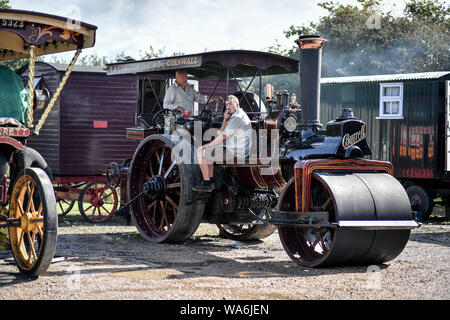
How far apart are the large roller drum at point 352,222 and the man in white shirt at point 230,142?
0.98 m

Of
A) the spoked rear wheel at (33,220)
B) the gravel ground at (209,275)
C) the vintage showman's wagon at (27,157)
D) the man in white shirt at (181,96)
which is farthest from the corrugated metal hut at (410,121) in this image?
the spoked rear wheel at (33,220)

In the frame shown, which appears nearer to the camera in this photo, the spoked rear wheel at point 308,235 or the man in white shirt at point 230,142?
the spoked rear wheel at point 308,235

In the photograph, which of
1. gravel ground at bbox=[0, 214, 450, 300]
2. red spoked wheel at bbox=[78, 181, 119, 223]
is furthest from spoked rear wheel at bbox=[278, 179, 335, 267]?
red spoked wheel at bbox=[78, 181, 119, 223]

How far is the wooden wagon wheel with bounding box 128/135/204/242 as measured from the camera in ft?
25.7

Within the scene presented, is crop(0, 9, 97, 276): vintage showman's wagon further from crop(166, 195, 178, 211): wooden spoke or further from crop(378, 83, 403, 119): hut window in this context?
crop(378, 83, 403, 119): hut window

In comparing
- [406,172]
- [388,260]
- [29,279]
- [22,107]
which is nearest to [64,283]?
[29,279]

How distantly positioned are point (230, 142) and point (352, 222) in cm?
195

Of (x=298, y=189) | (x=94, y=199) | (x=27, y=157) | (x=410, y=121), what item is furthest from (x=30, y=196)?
(x=410, y=121)

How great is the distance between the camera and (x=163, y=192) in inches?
328

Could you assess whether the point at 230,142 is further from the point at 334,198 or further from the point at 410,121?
the point at 410,121

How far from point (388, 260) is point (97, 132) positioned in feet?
22.4

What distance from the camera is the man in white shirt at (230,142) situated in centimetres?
750

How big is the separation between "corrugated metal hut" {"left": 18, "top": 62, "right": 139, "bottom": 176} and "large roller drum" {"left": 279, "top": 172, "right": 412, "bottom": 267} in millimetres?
5965

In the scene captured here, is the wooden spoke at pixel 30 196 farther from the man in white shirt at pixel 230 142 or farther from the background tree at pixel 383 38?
the background tree at pixel 383 38
